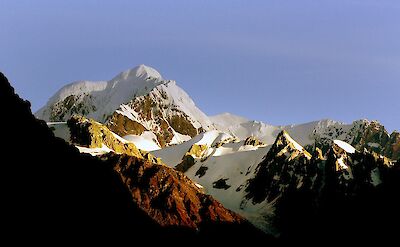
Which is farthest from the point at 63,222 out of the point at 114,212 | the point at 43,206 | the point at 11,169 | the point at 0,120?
the point at 114,212

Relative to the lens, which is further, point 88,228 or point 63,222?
point 88,228

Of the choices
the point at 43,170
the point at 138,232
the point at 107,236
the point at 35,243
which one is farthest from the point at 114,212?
the point at 35,243

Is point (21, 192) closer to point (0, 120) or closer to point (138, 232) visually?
point (0, 120)

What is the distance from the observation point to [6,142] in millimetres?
127188

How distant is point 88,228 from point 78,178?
73.7 ft

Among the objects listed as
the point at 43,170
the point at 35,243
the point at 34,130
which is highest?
the point at 34,130

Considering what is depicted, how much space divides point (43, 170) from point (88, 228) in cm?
1413

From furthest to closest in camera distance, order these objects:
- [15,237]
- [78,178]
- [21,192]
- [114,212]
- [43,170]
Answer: [114,212] < [78,178] < [43,170] < [21,192] < [15,237]

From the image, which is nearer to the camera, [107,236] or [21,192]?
[21,192]

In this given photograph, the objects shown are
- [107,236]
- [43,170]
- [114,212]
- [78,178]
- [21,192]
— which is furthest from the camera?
[114,212]

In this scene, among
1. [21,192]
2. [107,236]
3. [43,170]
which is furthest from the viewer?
[107,236]

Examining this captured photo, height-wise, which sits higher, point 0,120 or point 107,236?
point 0,120

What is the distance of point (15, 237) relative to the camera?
107375 mm

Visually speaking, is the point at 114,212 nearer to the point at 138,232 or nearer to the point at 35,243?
the point at 138,232
